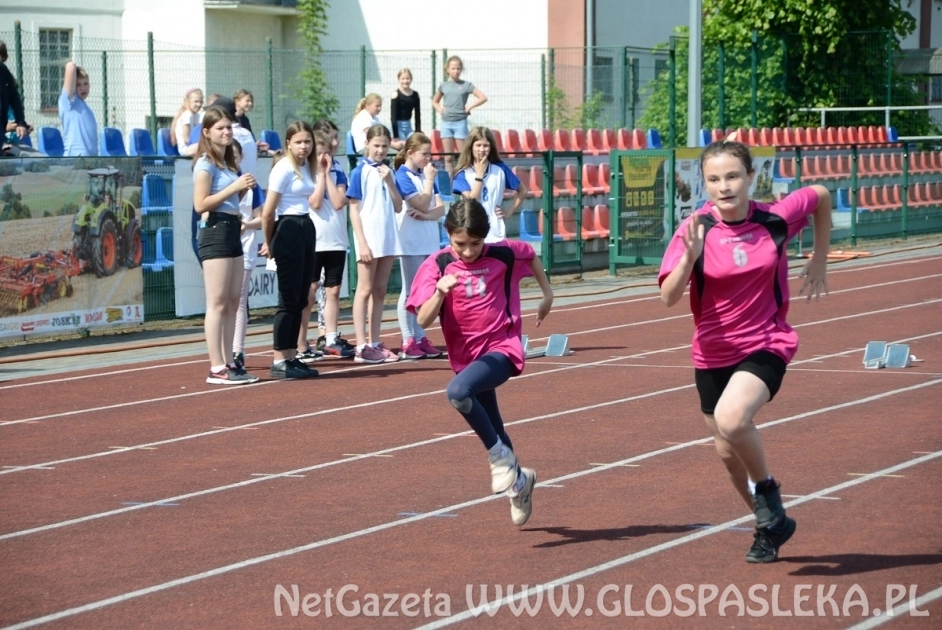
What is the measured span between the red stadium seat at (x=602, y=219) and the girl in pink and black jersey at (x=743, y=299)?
50.1 ft

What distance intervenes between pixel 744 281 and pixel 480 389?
137cm

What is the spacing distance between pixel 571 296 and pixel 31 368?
7.41m

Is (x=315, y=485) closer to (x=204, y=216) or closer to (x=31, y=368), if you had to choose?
(x=204, y=216)

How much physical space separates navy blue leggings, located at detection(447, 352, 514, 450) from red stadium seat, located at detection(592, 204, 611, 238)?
14640 millimetres

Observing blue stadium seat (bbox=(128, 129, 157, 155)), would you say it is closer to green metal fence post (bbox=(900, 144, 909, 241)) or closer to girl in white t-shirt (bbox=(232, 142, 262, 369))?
girl in white t-shirt (bbox=(232, 142, 262, 369))

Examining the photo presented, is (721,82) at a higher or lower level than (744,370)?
higher

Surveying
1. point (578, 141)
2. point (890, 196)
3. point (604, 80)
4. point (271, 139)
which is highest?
point (604, 80)

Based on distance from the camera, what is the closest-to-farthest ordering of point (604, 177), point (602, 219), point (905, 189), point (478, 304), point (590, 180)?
point (478, 304) → point (602, 219) → point (590, 180) → point (604, 177) → point (905, 189)

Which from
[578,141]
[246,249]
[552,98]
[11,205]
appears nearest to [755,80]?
[552,98]

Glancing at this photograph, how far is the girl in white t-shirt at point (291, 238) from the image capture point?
38.4 ft

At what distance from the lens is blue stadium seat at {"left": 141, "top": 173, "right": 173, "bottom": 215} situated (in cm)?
1476

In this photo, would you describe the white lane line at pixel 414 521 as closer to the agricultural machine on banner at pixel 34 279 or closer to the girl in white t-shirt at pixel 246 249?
the girl in white t-shirt at pixel 246 249

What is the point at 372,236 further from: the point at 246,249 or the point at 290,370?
the point at 290,370

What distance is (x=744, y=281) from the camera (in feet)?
19.7
